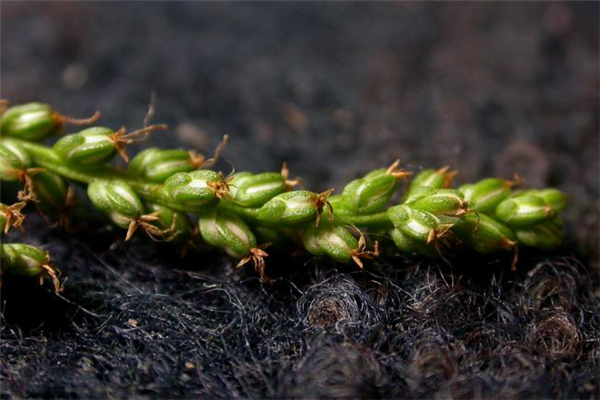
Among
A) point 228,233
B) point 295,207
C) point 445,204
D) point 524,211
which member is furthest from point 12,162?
point 524,211

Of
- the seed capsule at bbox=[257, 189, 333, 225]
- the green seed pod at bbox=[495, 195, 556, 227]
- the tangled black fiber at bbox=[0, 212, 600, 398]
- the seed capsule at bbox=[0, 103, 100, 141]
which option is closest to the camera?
the tangled black fiber at bbox=[0, 212, 600, 398]

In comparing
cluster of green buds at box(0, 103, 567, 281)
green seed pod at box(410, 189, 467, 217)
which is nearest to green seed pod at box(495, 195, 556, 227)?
cluster of green buds at box(0, 103, 567, 281)

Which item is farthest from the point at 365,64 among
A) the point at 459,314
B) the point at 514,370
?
the point at 514,370

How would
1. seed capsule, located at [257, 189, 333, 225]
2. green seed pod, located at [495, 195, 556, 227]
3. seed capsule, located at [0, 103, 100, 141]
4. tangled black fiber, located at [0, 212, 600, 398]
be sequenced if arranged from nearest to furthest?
1. tangled black fiber, located at [0, 212, 600, 398]
2. seed capsule, located at [257, 189, 333, 225]
3. green seed pod, located at [495, 195, 556, 227]
4. seed capsule, located at [0, 103, 100, 141]

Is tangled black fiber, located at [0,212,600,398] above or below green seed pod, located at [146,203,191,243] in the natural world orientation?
below

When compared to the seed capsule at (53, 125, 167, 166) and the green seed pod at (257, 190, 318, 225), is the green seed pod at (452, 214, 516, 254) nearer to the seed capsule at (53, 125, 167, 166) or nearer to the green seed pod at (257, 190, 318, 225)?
the green seed pod at (257, 190, 318, 225)

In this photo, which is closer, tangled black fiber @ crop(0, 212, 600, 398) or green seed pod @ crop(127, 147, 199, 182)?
tangled black fiber @ crop(0, 212, 600, 398)

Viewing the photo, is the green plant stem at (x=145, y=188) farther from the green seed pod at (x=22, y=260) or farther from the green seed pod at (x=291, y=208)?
the green seed pod at (x=22, y=260)
